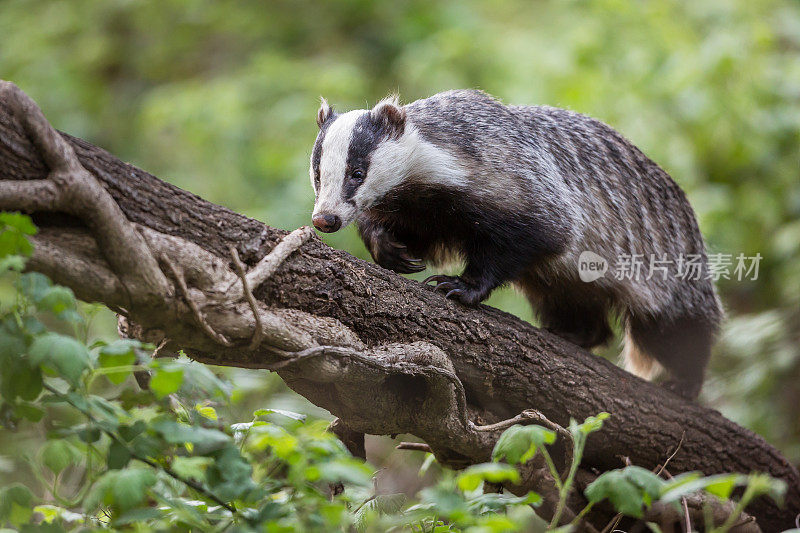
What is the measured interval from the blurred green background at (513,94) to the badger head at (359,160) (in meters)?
2.13

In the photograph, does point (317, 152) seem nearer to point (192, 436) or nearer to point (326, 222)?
point (326, 222)

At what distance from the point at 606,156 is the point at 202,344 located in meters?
2.54

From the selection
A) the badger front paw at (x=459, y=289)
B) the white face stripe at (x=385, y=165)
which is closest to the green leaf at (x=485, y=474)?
the badger front paw at (x=459, y=289)

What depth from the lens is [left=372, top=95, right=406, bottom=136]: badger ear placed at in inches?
132

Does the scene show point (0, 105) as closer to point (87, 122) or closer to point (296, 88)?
point (296, 88)

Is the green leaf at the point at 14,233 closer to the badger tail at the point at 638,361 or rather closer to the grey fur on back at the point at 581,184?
the grey fur on back at the point at 581,184

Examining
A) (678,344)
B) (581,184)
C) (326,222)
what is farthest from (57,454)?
(678,344)

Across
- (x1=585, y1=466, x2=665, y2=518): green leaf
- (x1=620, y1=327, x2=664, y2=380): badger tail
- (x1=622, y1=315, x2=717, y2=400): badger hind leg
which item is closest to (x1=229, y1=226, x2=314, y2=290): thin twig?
(x1=585, y1=466, x2=665, y2=518): green leaf

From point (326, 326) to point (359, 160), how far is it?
101 centimetres

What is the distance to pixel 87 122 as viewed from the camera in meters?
9.29

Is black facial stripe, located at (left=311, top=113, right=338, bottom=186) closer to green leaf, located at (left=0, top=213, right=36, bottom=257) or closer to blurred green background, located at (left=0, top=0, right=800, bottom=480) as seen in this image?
green leaf, located at (left=0, top=213, right=36, bottom=257)

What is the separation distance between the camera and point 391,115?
3.38 m

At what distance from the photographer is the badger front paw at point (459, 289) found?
10.2 feet

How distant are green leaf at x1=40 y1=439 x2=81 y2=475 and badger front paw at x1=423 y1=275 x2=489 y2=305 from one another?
5.20 ft
